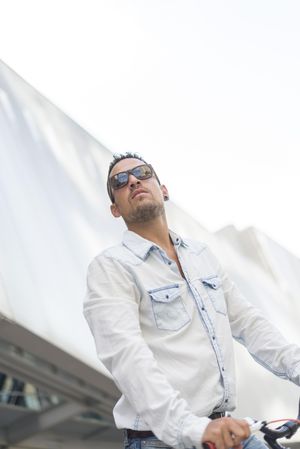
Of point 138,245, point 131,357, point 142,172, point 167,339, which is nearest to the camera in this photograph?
point 131,357

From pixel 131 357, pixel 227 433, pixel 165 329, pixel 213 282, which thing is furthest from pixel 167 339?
pixel 227 433

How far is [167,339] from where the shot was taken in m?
1.45

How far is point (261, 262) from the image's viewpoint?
27.8 feet

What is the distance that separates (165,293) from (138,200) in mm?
328

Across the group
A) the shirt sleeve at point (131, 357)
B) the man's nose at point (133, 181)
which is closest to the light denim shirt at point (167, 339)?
the shirt sleeve at point (131, 357)

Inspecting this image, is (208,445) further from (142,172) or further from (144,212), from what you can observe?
(142,172)

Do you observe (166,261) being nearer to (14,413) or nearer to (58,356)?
(58,356)

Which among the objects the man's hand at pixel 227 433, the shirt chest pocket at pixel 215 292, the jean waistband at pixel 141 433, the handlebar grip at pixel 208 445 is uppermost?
the shirt chest pocket at pixel 215 292

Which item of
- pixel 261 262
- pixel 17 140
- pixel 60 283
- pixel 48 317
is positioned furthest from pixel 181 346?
pixel 261 262

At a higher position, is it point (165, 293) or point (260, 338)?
point (165, 293)

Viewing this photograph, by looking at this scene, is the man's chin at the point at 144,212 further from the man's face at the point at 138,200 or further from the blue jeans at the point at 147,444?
the blue jeans at the point at 147,444

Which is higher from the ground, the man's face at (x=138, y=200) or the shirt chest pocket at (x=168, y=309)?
the man's face at (x=138, y=200)

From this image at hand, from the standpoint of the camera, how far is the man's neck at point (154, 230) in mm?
1719

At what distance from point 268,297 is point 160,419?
6501 millimetres
